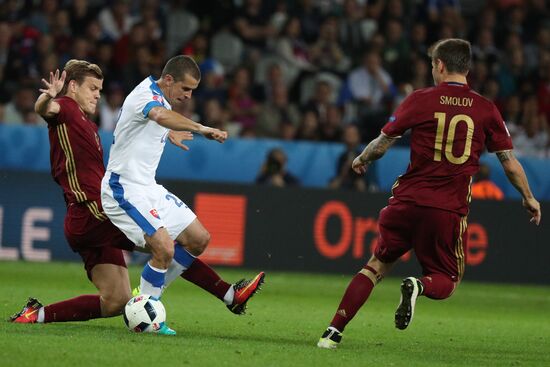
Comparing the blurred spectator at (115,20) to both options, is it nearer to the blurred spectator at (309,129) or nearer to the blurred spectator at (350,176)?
the blurred spectator at (309,129)

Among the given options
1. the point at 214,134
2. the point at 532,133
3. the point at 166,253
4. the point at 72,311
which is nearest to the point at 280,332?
the point at 166,253

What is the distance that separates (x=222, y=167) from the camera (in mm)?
16062

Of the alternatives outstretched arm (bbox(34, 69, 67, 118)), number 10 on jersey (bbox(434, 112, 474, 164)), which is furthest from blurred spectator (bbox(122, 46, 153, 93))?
number 10 on jersey (bbox(434, 112, 474, 164))

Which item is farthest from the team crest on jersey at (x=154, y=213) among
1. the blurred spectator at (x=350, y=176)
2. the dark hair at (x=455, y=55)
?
the blurred spectator at (x=350, y=176)

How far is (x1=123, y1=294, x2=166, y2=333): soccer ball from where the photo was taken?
8219mm

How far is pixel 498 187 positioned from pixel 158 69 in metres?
5.21

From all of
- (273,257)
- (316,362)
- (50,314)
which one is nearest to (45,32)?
(273,257)

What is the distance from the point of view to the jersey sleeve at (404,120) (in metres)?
7.80

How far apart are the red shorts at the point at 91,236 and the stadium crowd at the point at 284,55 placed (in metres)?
7.84

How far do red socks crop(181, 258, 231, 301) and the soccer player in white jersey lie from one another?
407mm

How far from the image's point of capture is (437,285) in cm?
789

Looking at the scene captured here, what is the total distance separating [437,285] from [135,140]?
2.36m

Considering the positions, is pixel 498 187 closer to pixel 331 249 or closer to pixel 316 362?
pixel 331 249

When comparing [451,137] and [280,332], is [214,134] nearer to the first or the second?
[451,137]
